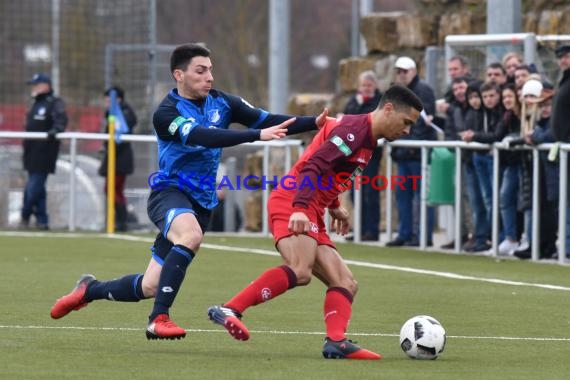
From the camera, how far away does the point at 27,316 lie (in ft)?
38.0

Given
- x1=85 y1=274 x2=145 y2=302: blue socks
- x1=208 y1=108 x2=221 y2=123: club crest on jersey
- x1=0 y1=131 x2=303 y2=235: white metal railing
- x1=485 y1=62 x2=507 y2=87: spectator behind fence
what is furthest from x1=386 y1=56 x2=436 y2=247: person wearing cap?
x1=85 y1=274 x2=145 y2=302: blue socks

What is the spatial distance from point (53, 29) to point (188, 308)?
26.2 metres

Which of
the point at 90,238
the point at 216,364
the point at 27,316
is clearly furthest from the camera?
the point at 90,238

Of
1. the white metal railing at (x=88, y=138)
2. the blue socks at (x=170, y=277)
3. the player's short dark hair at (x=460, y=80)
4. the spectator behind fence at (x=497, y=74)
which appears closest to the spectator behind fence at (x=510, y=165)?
the spectator behind fence at (x=497, y=74)

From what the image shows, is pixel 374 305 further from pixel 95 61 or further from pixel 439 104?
pixel 95 61

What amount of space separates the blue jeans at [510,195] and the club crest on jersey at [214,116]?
7.27m

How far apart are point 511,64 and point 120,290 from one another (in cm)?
827

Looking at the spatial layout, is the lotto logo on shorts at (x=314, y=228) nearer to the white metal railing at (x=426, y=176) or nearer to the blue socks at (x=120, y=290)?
the blue socks at (x=120, y=290)

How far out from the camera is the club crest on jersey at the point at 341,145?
9.45 meters

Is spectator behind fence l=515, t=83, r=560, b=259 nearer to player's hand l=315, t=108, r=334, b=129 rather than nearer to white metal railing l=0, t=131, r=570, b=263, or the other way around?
white metal railing l=0, t=131, r=570, b=263

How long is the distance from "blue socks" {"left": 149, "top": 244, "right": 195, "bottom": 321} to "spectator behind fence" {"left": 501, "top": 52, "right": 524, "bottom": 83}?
26.9 ft

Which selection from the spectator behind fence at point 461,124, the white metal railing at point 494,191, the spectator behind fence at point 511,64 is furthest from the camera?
the spectator behind fence at point 461,124

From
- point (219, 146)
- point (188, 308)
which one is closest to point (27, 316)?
point (188, 308)

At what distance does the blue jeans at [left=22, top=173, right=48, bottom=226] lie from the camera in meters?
21.8
